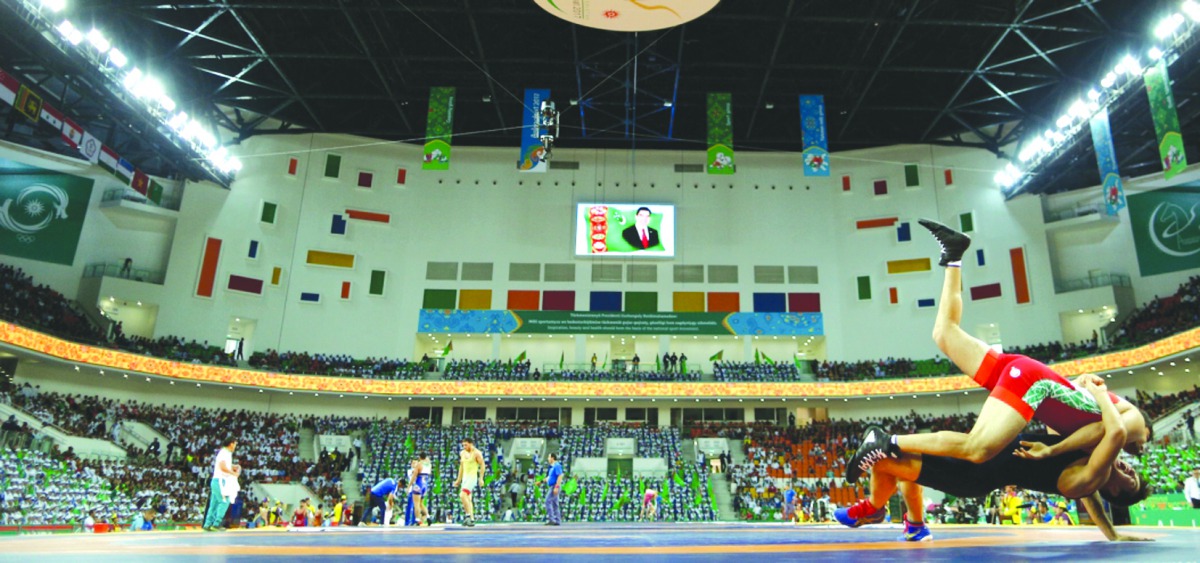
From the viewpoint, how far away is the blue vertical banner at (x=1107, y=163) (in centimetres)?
2366

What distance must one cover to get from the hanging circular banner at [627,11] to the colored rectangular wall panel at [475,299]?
92.0ft

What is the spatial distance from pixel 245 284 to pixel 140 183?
29.4 feet

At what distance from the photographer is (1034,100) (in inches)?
1391

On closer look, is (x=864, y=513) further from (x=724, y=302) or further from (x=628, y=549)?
(x=724, y=302)

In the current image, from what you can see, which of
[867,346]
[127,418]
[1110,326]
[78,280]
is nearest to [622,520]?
[867,346]

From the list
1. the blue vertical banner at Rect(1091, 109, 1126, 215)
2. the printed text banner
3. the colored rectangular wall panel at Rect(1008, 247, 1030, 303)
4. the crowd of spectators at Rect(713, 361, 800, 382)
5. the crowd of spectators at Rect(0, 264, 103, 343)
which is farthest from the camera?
the printed text banner

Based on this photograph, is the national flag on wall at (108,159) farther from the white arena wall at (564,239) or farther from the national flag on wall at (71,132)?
the white arena wall at (564,239)

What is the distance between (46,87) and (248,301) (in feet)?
43.0

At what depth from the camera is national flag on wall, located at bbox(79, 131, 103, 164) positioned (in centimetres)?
2447

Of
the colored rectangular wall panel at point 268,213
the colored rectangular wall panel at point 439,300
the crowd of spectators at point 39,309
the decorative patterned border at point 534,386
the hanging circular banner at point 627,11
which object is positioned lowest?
the decorative patterned border at point 534,386

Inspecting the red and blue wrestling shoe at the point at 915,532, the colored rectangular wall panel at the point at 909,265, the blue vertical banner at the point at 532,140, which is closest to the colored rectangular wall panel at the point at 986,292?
the colored rectangular wall panel at the point at 909,265

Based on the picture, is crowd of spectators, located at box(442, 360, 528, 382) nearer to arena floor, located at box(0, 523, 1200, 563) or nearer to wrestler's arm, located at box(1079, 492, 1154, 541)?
arena floor, located at box(0, 523, 1200, 563)

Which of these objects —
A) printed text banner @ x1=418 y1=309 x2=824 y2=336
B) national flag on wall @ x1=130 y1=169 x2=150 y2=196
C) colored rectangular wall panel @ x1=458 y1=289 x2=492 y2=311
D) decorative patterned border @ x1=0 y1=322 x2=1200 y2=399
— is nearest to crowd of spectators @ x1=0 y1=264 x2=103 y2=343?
decorative patterned border @ x1=0 y1=322 x2=1200 y2=399

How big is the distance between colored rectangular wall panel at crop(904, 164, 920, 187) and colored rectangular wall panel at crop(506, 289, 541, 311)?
22459 mm
